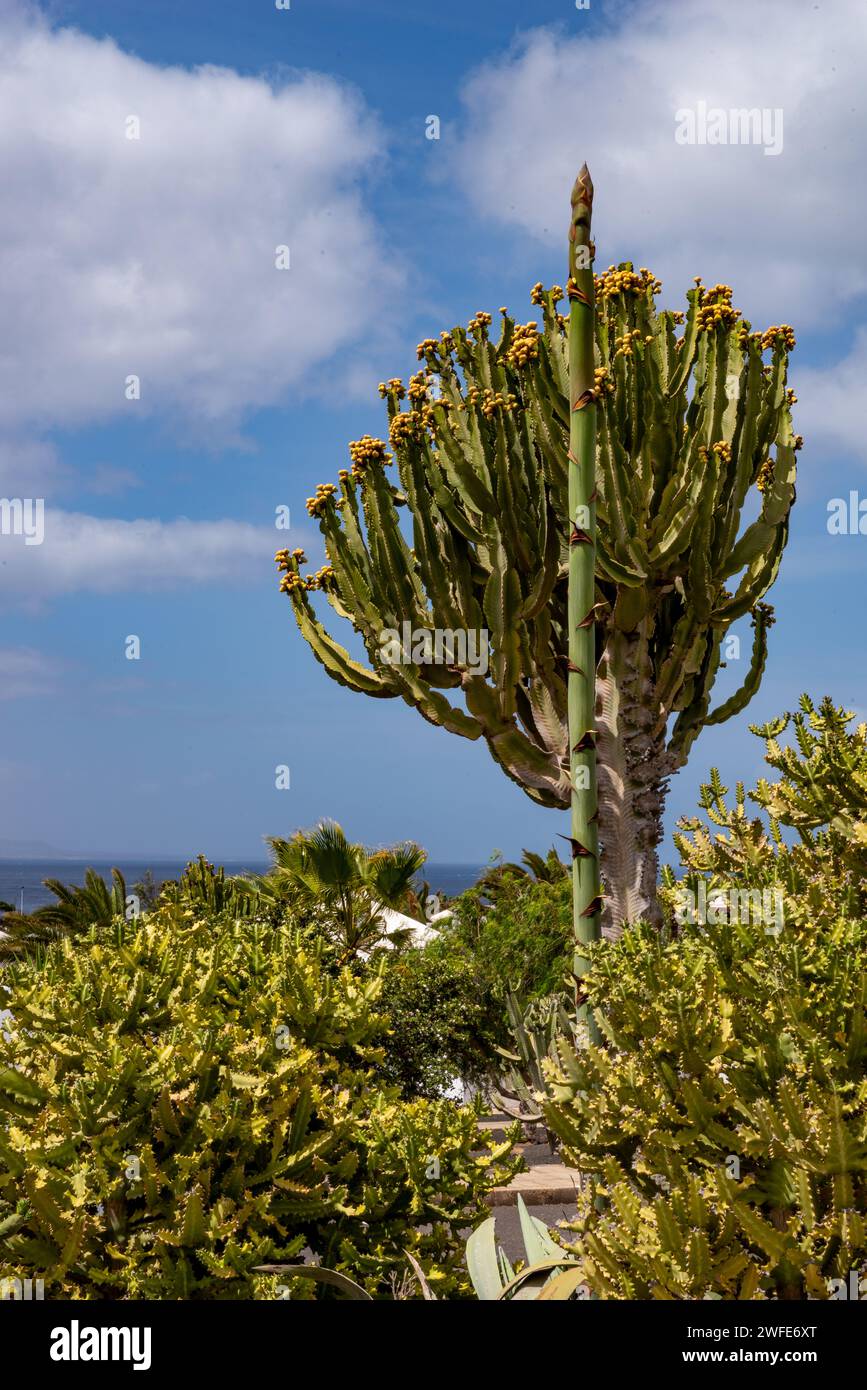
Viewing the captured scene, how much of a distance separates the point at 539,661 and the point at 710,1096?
767 centimetres

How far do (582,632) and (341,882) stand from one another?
1268 centimetres

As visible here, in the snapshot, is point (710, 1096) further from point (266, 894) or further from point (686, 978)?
point (266, 894)

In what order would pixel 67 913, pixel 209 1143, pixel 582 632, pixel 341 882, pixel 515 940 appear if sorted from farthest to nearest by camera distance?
1. pixel 67 913
2. pixel 341 882
3. pixel 515 940
4. pixel 582 632
5. pixel 209 1143

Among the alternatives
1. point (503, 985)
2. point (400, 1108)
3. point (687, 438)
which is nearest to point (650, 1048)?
point (400, 1108)

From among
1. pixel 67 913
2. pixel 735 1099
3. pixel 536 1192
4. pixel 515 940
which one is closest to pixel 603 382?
pixel 536 1192

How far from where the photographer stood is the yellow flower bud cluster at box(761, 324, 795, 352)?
37.0ft

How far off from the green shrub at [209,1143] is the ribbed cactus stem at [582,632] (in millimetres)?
805

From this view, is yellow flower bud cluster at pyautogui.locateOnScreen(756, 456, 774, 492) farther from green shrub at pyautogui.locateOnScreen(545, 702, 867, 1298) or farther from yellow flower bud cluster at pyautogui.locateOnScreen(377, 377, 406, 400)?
green shrub at pyautogui.locateOnScreen(545, 702, 867, 1298)

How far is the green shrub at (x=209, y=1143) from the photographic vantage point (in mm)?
3348

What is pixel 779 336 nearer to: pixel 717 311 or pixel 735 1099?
pixel 717 311

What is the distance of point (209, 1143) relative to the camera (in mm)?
3424

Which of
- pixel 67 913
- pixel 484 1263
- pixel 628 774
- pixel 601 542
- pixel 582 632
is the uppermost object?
pixel 601 542

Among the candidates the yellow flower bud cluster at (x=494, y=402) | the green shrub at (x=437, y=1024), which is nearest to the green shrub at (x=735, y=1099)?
the yellow flower bud cluster at (x=494, y=402)

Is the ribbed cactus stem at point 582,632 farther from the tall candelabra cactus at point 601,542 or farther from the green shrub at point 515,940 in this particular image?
the green shrub at point 515,940
